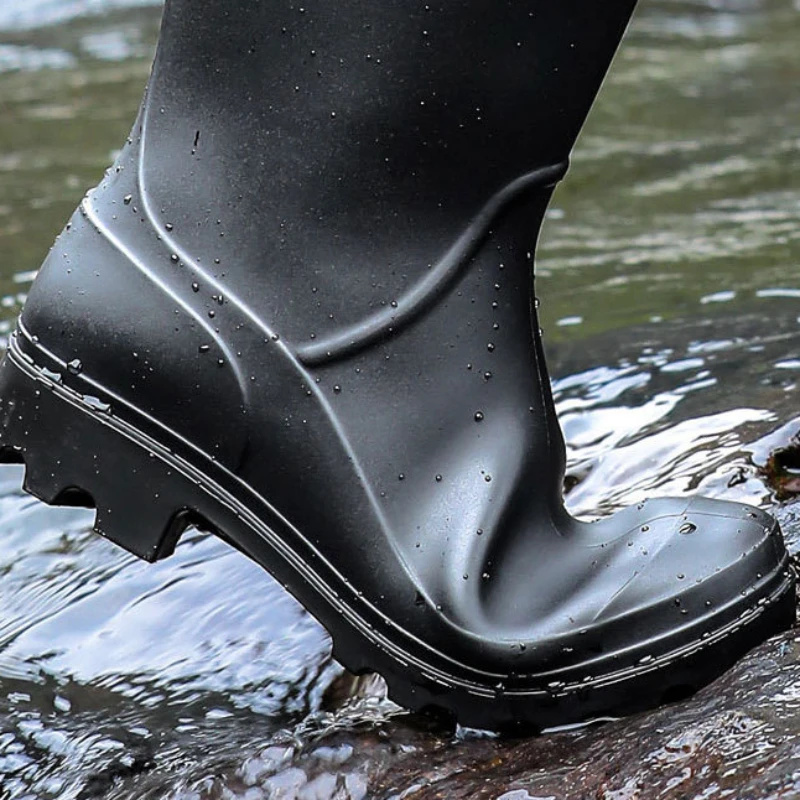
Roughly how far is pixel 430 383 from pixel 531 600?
9.4 inches

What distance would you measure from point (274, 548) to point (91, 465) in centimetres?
22

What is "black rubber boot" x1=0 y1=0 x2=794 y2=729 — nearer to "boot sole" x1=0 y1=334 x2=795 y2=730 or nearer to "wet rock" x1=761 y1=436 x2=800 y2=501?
"boot sole" x1=0 y1=334 x2=795 y2=730

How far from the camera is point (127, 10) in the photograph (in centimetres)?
680

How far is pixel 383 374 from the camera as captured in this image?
1485mm

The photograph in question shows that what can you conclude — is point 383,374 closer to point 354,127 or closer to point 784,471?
point 354,127

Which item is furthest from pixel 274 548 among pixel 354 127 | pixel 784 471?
pixel 784 471

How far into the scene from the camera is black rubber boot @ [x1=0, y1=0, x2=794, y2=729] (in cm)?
140

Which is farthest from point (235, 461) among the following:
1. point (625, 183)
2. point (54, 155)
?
point (54, 155)

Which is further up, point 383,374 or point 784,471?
point 383,374

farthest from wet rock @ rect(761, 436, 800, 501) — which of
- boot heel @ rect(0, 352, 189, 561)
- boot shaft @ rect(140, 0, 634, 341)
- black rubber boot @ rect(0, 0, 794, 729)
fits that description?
boot heel @ rect(0, 352, 189, 561)

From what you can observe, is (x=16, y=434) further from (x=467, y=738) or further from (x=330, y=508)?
(x=467, y=738)

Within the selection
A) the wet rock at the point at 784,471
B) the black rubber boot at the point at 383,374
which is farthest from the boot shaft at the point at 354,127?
the wet rock at the point at 784,471

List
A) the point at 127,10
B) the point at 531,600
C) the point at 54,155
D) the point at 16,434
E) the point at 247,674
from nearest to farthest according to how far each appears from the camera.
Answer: the point at 531,600 → the point at 16,434 → the point at 247,674 → the point at 54,155 → the point at 127,10

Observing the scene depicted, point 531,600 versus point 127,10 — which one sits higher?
point 531,600
